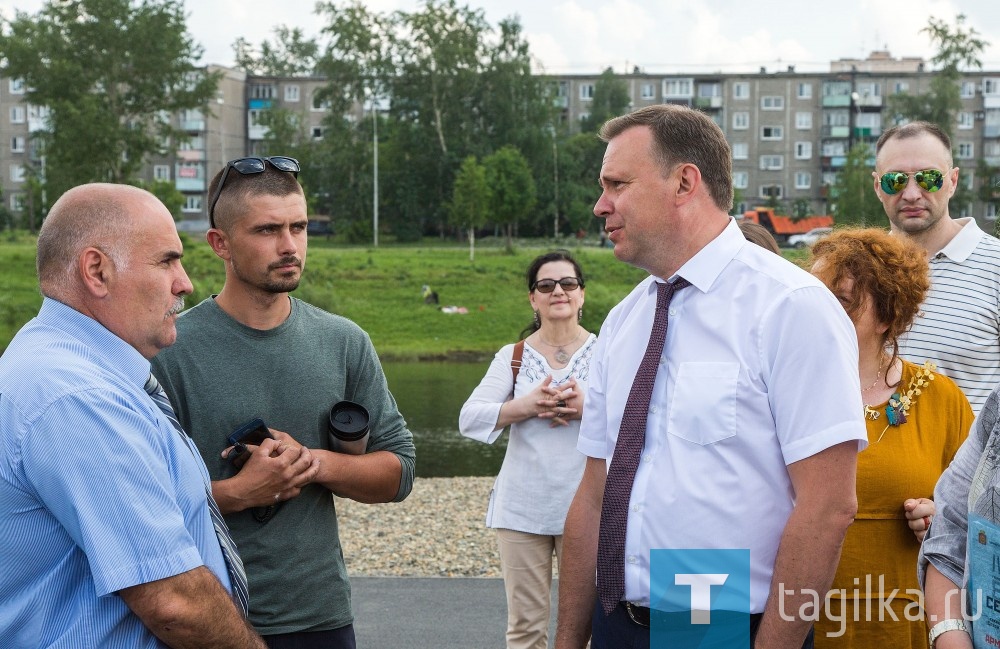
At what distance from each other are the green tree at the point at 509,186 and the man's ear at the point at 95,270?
56.5 metres

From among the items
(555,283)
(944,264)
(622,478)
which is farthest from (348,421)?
(944,264)

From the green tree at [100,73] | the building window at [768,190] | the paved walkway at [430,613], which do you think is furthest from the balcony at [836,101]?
the paved walkway at [430,613]

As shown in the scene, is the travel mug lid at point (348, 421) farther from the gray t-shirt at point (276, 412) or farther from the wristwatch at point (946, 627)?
the wristwatch at point (946, 627)

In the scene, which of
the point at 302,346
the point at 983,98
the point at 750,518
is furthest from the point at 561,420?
the point at 983,98

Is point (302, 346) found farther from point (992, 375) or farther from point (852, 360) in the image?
point (992, 375)

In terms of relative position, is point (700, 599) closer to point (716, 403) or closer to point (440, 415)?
point (716, 403)

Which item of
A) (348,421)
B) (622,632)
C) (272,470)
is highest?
(348,421)

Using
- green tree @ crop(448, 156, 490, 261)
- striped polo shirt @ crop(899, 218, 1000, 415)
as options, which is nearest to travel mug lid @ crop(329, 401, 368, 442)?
striped polo shirt @ crop(899, 218, 1000, 415)

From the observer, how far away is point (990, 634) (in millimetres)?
2309

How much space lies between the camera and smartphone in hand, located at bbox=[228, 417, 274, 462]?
3189 millimetres

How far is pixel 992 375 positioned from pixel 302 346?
278cm

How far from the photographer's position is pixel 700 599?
2787 mm

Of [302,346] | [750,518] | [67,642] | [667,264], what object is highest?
[667,264]

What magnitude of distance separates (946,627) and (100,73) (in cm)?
5001
